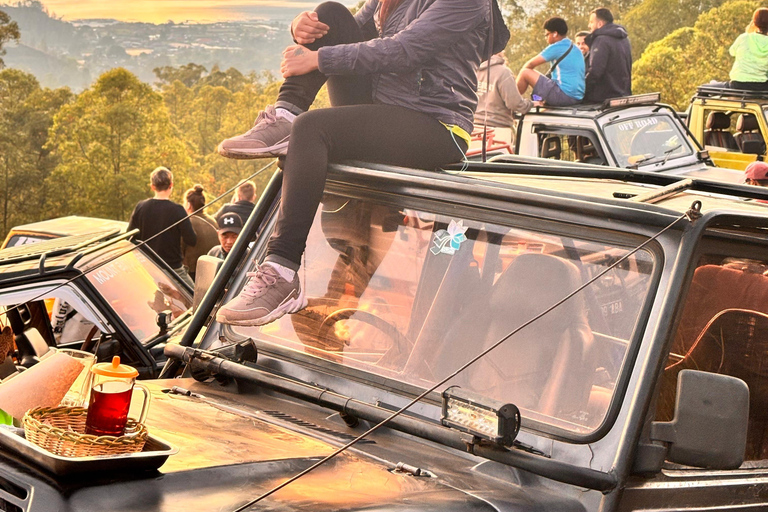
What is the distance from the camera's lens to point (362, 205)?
Result: 3.73 meters

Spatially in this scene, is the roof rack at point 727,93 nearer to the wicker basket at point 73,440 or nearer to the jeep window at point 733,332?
the jeep window at point 733,332

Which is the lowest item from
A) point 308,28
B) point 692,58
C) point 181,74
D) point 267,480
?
point 267,480

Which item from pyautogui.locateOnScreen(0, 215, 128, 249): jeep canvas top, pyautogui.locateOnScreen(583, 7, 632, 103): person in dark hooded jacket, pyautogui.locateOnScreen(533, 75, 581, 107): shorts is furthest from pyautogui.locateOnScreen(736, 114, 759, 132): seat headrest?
pyautogui.locateOnScreen(0, 215, 128, 249): jeep canvas top

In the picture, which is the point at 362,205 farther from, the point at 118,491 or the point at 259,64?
the point at 259,64

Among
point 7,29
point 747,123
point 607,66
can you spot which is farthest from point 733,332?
point 7,29

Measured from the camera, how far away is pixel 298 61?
12.9 feet

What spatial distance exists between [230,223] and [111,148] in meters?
23.7

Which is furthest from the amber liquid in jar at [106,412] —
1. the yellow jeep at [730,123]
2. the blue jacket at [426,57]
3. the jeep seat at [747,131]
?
the jeep seat at [747,131]

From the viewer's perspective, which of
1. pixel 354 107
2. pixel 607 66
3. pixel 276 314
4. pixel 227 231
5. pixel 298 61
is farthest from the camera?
pixel 607 66

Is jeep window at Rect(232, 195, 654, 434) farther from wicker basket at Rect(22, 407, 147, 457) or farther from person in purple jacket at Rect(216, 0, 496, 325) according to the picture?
wicker basket at Rect(22, 407, 147, 457)

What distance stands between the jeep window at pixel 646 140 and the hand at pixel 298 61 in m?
7.45

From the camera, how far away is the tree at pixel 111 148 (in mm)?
30750

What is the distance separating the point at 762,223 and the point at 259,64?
62.1 metres

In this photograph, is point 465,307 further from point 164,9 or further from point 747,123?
point 164,9
